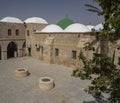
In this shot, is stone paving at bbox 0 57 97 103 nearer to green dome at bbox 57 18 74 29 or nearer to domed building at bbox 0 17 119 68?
domed building at bbox 0 17 119 68

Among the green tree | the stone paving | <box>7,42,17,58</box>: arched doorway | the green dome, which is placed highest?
the green dome

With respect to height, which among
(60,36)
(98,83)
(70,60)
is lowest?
(70,60)

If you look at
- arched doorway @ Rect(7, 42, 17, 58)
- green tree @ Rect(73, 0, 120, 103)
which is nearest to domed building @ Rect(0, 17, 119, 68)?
arched doorway @ Rect(7, 42, 17, 58)

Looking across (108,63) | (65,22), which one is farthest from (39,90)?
(65,22)

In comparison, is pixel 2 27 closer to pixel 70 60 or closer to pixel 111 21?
pixel 70 60

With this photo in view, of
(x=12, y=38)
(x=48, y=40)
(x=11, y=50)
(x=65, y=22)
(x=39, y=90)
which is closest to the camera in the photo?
(x=39, y=90)

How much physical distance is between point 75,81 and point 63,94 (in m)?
3.10

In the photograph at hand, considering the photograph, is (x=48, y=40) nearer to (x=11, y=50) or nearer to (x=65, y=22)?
(x=65, y=22)

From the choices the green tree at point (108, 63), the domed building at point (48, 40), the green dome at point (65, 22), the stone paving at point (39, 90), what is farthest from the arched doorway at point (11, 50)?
the green tree at point (108, 63)

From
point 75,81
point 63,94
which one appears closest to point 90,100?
point 63,94

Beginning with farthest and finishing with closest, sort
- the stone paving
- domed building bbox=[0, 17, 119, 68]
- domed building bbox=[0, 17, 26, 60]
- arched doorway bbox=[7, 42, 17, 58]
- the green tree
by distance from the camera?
1. arched doorway bbox=[7, 42, 17, 58]
2. domed building bbox=[0, 17, 26, 60]
3. domed building bbox=[0, 17, 119, 68]
4. the stone paving
5. the green tree

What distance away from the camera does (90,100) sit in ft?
34.3

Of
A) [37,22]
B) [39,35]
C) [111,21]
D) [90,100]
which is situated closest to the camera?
[111,21]

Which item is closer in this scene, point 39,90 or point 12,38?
point 39,90
